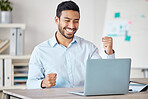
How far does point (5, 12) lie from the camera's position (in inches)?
144

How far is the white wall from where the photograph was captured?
393 cm

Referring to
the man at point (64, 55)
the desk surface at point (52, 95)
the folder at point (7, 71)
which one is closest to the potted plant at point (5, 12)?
the folder at point (7, 71)

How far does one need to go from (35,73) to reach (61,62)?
0.22 meters

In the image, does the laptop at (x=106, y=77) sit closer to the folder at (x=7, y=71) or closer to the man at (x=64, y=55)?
the man at (x=64, y=55)

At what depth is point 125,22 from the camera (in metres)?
4.00

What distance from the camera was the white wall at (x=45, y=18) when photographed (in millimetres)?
3930

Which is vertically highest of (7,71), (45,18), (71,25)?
(45,18)

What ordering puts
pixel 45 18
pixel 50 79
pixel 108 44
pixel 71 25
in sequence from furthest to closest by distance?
1. pixel 45 18
2. pixel 71 25
3. pixel 108 44
4. pixel 50 79

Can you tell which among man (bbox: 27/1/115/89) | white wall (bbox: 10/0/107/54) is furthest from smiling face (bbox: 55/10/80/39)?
white wall (bbox: 10/0/107/54)

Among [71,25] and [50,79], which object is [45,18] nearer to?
[71,25]

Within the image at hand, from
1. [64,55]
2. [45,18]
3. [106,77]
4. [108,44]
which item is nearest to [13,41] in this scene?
[45,18]

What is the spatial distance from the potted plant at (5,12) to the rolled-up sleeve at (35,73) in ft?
5.08

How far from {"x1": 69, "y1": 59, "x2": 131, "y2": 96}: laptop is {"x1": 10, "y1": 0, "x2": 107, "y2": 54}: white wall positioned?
2431 millimetres

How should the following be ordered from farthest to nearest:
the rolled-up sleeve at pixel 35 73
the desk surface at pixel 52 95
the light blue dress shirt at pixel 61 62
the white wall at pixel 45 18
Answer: the white wall at pixel 45 18, the light blue dress shirt at pixel 61 62, the rolled-up sleeve at pixel 35 73, the desk surface at pixel 52 95
